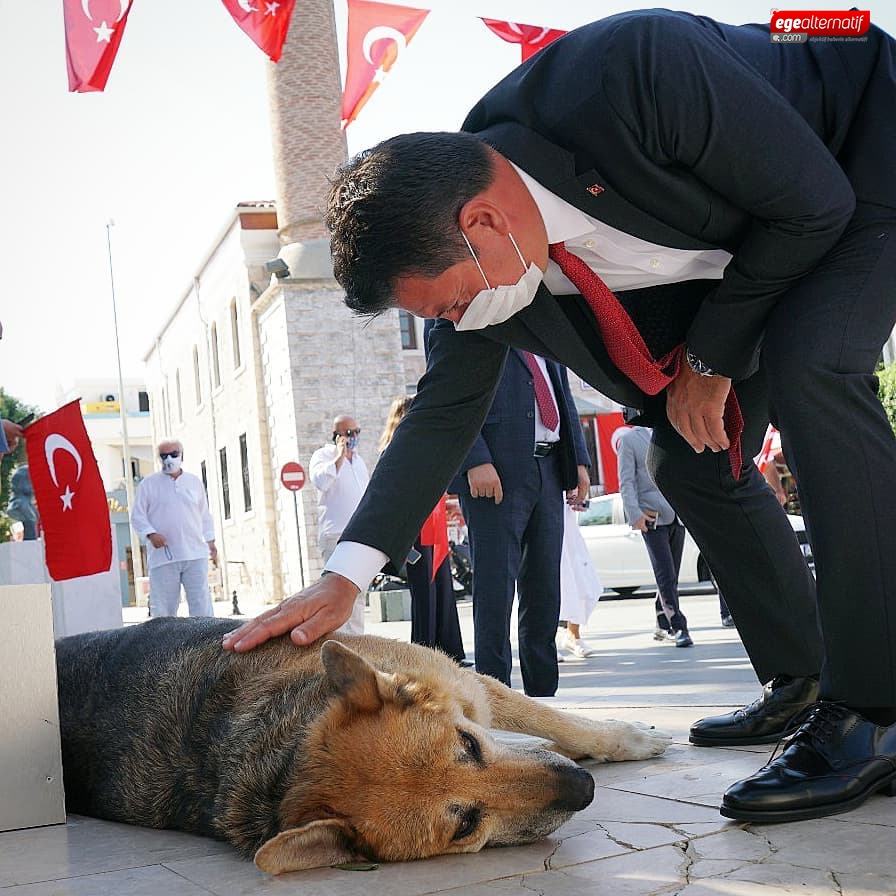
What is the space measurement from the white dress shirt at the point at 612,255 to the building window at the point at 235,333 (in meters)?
30.8

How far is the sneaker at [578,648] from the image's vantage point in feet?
30.6

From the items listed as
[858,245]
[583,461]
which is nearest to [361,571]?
[858,245]

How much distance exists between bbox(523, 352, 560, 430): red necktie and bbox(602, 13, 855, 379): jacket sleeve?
3.39m

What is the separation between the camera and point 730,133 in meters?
2.61

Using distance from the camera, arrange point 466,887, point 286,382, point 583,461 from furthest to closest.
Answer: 1. point 286,382
2. point 583,461
3. point 466,887

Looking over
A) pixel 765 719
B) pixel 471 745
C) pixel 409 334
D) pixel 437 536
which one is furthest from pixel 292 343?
pixel 471 745

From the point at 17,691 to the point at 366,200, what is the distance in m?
1.94

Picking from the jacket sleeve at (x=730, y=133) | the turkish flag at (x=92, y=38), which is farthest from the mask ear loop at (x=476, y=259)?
the turkish flag at (x=92, y=38)

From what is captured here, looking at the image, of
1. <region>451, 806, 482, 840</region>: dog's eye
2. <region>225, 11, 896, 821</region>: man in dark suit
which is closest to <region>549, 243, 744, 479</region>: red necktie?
<region>225, 11, 896, 821</region>: man in dark suit

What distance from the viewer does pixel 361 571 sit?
333 centimetres

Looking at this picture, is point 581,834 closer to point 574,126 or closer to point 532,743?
point 532,743

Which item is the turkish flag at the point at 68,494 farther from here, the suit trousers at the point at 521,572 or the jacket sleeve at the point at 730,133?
the jacket sleeve at the point at 730,133

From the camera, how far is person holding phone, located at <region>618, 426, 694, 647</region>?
31.9ft

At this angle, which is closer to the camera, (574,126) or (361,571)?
(574,126)
